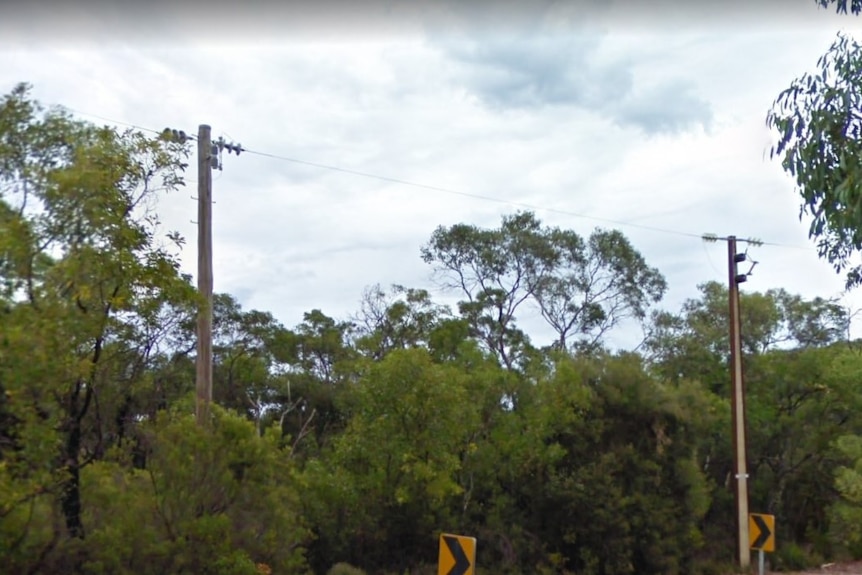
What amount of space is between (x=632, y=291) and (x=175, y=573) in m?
30.6

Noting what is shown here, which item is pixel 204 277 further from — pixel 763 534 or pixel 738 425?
pixel 738 425

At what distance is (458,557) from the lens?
1105 cm

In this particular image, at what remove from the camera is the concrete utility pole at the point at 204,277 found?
599 inches

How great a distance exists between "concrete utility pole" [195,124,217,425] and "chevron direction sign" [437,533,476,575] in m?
5.21

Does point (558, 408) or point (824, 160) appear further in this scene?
point (558, 408)

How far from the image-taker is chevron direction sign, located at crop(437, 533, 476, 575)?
11020 mm

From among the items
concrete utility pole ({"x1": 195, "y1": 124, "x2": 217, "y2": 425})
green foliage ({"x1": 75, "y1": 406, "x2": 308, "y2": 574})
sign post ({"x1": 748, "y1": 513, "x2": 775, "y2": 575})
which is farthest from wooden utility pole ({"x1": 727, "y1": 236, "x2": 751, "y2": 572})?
concrete utility pole ({"x1": 195, "y1": 124, "x2": 217, "y2": 425})

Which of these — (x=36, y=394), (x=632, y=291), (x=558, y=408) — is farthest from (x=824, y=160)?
(x=632, y=291)

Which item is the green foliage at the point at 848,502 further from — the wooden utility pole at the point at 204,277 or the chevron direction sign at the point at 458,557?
the chevron direction sign at the point at 458,557

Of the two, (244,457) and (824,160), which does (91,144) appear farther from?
(824,160)

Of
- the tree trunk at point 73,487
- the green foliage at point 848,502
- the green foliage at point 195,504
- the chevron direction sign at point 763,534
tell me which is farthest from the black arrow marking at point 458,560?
the green foliage at point 848,502

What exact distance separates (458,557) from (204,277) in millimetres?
7484

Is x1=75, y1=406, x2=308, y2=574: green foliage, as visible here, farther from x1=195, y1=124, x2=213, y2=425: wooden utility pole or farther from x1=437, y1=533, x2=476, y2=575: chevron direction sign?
x1=437, y1=533, x2=476, y2=575: chevron direction sign

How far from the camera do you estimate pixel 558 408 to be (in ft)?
81.6
